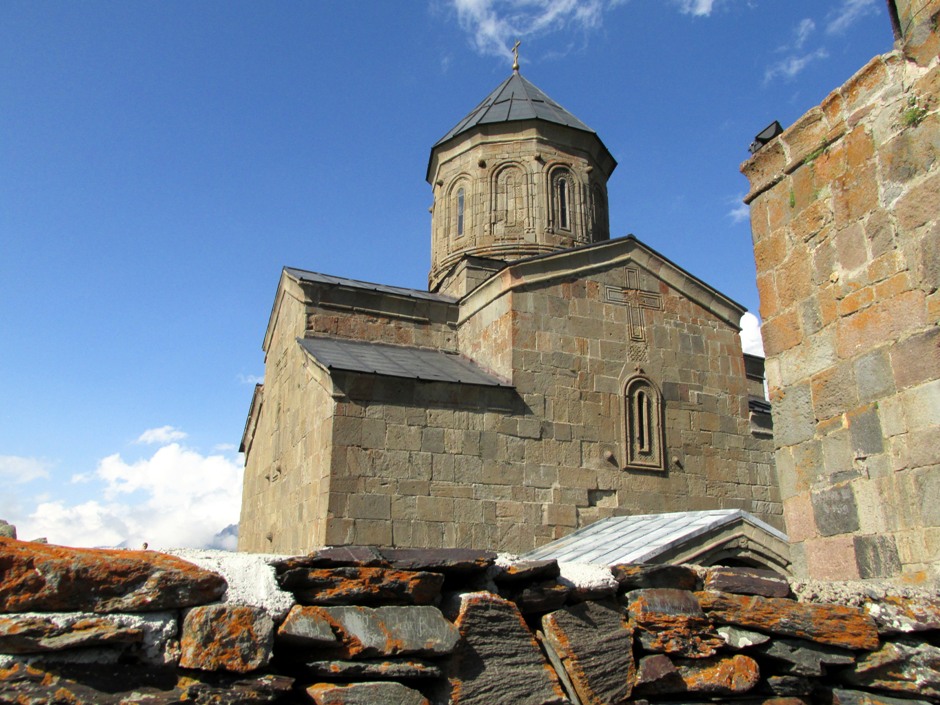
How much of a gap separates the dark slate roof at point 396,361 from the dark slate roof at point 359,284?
2.44 feet

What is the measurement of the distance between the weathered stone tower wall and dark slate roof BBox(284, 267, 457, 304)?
705 centimetres

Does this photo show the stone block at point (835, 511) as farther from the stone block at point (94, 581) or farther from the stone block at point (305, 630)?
the stone block at point (94, 581)

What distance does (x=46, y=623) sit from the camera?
193cm

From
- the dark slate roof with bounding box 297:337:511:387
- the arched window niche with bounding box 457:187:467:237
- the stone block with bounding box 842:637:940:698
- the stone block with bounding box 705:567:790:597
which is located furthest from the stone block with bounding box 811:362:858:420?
the arched window niche with bounding box 457:187:467:237

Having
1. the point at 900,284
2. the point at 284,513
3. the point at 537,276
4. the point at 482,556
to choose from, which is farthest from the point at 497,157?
the point at 482,556

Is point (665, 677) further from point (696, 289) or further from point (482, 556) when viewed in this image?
point (696, 289)

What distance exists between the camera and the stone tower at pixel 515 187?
13.1 m

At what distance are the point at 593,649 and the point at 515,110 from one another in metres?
12.5

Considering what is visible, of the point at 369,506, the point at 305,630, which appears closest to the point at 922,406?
the point at 305,630

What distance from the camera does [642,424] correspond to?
9961mm

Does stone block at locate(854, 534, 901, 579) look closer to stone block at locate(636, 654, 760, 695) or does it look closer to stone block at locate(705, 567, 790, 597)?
stone block at locate(705, 567, 790, 597)

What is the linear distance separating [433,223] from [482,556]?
1195 centimetres

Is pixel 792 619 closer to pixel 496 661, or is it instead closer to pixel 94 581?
pixel 496 661

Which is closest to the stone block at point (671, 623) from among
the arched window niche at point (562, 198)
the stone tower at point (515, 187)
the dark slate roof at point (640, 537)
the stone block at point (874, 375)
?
the stone block at point (874, 375)
